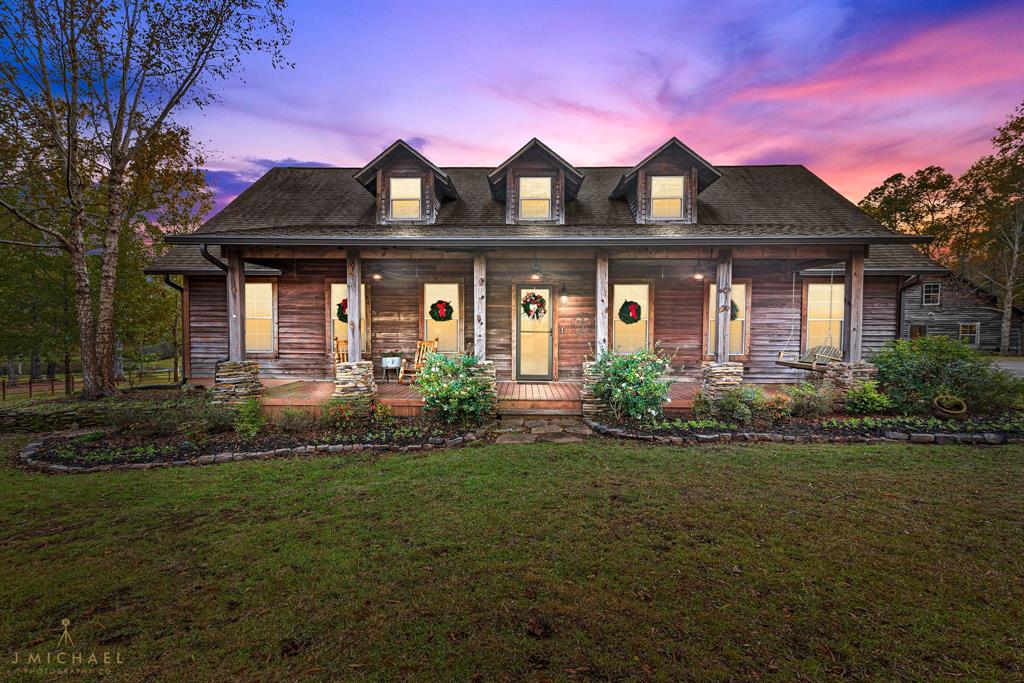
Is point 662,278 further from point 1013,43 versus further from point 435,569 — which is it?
point 1013,43

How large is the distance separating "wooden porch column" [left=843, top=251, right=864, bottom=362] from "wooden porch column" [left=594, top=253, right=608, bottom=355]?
4.78 metres

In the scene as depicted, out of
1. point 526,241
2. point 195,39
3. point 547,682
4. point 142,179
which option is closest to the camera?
point 547,682

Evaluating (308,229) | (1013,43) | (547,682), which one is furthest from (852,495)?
(1013,43)

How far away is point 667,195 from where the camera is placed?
31.2 feet

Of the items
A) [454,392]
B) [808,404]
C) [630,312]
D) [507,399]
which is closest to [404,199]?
[454,392]

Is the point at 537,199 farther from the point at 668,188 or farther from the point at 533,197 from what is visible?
the point at 668,188

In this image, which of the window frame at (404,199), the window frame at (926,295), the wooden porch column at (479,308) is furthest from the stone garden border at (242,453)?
the window frame at (926,295)

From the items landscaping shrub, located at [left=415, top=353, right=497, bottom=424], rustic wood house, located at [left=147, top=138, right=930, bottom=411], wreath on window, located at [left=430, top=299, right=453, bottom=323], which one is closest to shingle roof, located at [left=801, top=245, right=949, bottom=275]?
rustic wood house, located at [left=147, top=138, right=930, bottom=411]

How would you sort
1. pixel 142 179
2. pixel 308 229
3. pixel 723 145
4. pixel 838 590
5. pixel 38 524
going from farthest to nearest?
pixel 723 145 → pixel 142 179 → pixel 308 229 → pixel 38 524 → pixel 838 590

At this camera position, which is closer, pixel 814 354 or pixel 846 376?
pixel 846 376

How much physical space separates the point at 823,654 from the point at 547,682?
1.44 m

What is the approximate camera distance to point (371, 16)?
11.2 metres


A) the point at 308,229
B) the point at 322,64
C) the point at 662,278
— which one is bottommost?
the point at 662,278

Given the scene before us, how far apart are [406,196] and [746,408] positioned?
28.7 feet
